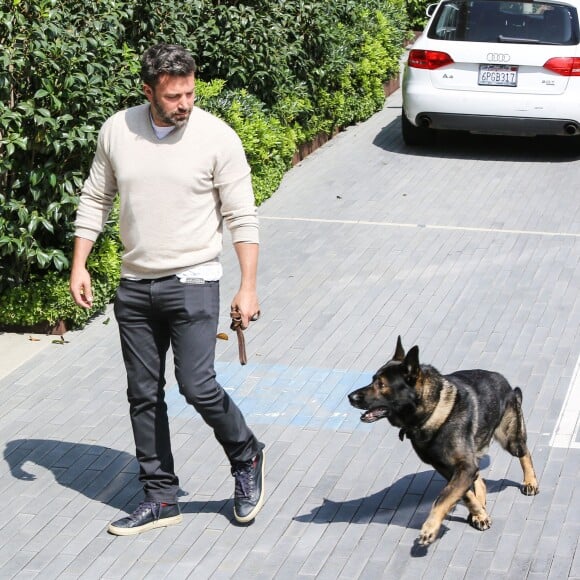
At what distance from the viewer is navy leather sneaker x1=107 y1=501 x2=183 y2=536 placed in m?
5.87

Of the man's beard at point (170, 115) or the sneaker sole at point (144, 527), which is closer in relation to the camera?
Result: the man's beard at point (170, 115)

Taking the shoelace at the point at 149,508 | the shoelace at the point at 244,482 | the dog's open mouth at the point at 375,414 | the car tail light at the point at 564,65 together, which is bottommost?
the shoelace at the point at 149,508

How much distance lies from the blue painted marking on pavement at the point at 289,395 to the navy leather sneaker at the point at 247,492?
115 cm

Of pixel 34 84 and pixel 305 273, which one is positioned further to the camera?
pixel 305 273

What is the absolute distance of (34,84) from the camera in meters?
8.06

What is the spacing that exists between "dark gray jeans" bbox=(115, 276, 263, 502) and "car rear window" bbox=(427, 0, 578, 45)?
843 centimetres

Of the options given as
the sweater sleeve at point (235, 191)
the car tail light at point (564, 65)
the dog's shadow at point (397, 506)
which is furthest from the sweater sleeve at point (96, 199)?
the car tail light at point (564, 65)

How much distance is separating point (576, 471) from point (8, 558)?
116 inches

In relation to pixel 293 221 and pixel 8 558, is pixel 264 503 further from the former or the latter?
pixel 293 221

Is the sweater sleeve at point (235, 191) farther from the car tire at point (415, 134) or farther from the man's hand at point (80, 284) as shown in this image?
the car tire at point (415, 134)

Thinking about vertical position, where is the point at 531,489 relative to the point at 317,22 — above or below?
below

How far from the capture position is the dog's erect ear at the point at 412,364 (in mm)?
5406

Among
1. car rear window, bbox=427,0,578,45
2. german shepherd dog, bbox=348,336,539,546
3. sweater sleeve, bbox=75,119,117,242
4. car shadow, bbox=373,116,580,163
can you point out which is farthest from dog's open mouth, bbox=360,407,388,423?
car shadow, bbox=373,116,580,163

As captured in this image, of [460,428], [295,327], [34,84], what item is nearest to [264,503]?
[460,428]
